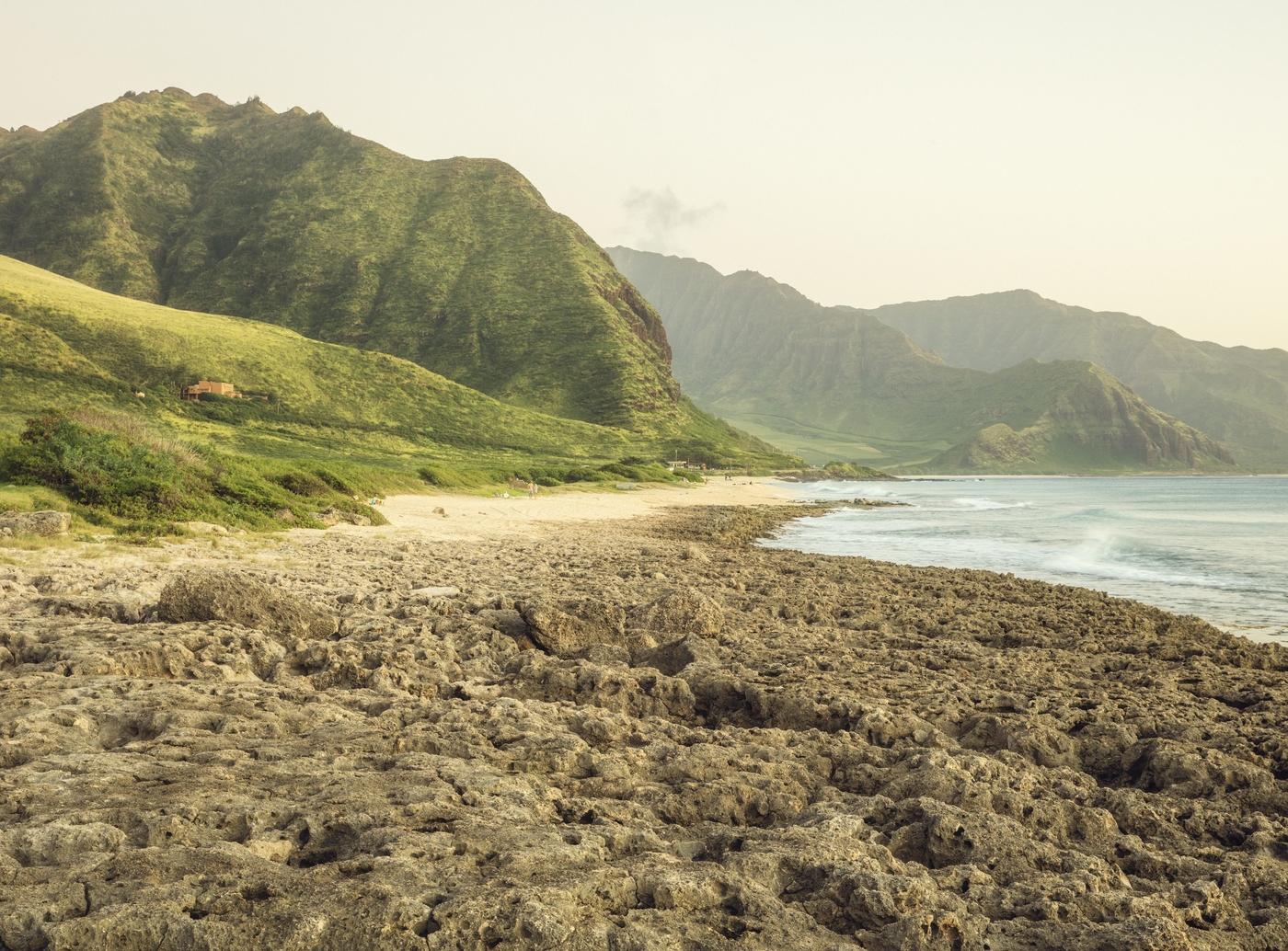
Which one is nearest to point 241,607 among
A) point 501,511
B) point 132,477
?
point 132,477

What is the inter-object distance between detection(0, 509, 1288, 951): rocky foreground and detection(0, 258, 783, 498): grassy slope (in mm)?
69828

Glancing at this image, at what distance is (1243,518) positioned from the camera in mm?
63719

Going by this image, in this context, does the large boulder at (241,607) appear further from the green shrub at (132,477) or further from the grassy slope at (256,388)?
the grassy slope at (256,388)

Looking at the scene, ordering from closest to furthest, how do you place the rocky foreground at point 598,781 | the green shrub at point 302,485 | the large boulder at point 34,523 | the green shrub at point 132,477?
the rocky foreground at point 598,781 < the large boulder at point 34,523 < the green shrub at point 132,477 < the green shrub at point 302,485

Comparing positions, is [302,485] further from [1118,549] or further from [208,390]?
[208,390]

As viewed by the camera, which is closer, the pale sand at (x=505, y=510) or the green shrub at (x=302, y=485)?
the pale sand at (x=505, y=510)

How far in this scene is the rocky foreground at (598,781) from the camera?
4301mm

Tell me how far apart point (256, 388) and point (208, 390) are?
30.1ft

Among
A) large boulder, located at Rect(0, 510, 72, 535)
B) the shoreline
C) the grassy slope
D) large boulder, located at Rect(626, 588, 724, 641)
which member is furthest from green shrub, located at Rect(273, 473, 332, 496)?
the grassy slope

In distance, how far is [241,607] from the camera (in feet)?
35.1

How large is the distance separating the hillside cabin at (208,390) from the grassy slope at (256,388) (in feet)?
7.54

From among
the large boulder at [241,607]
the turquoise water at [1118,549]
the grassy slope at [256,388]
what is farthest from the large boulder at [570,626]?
the grassy slope at [256,388]

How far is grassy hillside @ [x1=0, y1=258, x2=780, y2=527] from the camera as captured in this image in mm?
94688

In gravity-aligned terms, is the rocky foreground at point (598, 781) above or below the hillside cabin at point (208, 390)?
below
